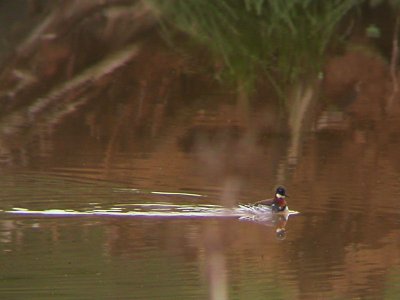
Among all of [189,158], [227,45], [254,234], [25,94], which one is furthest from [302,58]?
[254,234]

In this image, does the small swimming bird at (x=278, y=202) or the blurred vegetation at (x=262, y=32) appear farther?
the blurred vegetation at (x=262, y=32)

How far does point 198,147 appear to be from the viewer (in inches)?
434

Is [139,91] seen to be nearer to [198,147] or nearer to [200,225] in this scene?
[198,147]

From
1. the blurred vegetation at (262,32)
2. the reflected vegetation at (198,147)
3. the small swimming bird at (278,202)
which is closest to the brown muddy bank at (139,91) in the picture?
the reflected vegetation at (198,147)

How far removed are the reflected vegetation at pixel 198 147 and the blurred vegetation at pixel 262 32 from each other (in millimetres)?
35

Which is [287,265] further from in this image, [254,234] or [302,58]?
[302,58]

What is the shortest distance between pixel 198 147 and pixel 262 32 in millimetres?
5317

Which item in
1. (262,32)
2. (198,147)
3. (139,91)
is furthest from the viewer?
(262,32)

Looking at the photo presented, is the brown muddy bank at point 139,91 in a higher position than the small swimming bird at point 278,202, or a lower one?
higher

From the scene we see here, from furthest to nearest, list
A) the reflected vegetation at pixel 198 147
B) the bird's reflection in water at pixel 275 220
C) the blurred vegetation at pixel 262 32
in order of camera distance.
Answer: the blurred vegetation at pixel 262 32, the bird's reflection in water at pixel 275 220, the reflected vegetation at pixel 198 147

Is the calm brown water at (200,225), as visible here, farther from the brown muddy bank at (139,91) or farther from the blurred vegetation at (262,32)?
the blurred vegetation at (262,32)

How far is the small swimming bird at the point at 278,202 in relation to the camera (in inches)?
348

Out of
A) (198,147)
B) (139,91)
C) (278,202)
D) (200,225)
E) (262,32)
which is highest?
(262,32)

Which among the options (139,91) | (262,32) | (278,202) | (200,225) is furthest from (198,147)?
(262,32)
